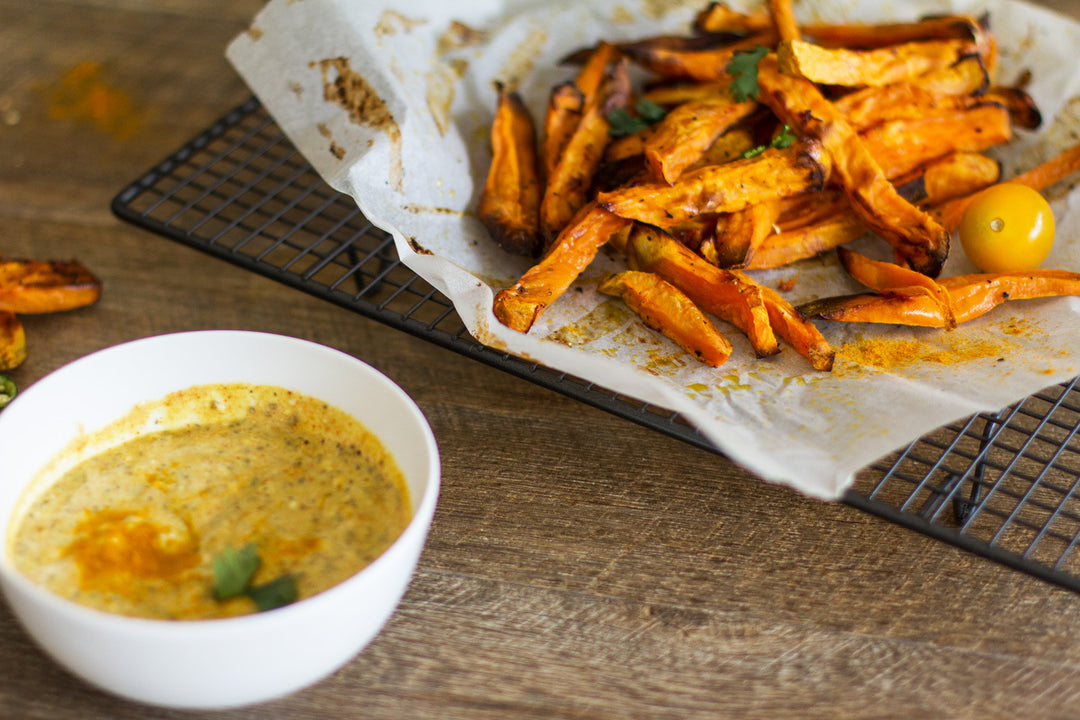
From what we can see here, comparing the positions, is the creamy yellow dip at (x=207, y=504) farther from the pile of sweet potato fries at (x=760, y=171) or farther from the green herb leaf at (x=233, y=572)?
the pile of sweet potato fries at (x=760, y=171)

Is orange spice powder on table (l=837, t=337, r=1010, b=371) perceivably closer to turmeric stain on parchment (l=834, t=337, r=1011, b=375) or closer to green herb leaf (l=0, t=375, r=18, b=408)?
turmeric stain on parchment (l=834, t=337, r=1011, b=375)

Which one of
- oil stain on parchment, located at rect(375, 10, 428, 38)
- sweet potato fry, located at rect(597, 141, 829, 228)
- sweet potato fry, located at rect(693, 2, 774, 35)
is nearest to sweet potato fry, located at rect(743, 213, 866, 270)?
sweet potato fry, located at rect(597, 141, 829, 228)

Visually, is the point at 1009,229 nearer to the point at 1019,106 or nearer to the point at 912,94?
the point at 912,94

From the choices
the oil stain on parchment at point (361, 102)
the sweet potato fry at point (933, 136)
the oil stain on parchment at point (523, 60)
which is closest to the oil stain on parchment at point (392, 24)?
the oil stain on parchment at point (361, 102)

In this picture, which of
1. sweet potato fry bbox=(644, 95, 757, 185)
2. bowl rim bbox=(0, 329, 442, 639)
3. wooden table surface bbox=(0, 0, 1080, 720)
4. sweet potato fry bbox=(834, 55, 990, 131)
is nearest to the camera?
bowl rim bbox=(0, 329, 442, 639)

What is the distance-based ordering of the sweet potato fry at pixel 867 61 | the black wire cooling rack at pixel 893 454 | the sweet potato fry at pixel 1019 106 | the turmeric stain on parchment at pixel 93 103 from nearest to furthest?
the black wire cooling rack at pixel 893 454, the sweet potato fry at pixel 867 61, the sweet potato fry at pixel 1019 106, the turmeric stain on parchment at pixel 93 103
